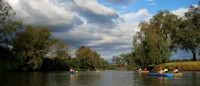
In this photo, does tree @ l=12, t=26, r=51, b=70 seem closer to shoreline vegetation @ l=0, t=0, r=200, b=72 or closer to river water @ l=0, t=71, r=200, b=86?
shoreline vegetation @ l=0, t=0, r=200, b=72

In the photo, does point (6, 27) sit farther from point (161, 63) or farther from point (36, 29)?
point (161, 63)

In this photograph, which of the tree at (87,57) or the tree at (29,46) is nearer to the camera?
the tree at (29,46)

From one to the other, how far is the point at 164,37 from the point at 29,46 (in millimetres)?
43474

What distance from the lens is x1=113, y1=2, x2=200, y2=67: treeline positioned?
98.8 meters

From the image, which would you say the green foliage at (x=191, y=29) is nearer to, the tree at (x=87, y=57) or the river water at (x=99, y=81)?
the river water at (x=99, y=81)

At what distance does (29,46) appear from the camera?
102188 millimetres

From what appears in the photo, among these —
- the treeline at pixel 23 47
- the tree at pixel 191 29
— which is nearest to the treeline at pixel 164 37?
the tree at pixel 191 29

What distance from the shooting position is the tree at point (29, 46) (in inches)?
4001

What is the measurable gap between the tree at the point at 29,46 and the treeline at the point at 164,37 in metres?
29.6

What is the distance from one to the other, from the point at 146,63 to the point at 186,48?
57.9 feet

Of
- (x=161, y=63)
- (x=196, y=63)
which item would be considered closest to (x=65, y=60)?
(x=161, y=63)

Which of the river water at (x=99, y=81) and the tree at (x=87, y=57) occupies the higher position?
the tree at (x=87, y=57)

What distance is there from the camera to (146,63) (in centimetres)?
10206

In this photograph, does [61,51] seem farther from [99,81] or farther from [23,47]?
[99,81]
